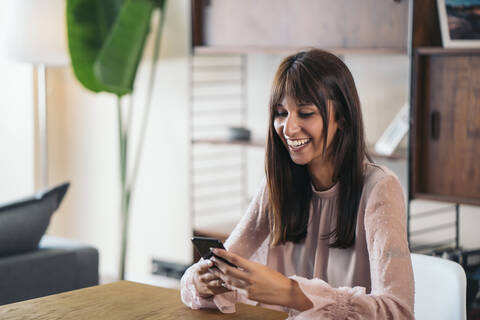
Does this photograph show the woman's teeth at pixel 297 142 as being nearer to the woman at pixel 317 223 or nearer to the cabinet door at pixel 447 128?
the woman at pixel 317 223

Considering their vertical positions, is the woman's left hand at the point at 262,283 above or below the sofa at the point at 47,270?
above

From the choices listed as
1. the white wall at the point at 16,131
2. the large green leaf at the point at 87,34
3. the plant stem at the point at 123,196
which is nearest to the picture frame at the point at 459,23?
the large green leaf at the point at 87,34

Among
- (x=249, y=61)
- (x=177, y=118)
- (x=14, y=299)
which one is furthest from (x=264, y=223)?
(x=177, y=118)

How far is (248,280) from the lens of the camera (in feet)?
4.66

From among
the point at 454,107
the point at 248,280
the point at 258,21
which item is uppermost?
the point at 258,21

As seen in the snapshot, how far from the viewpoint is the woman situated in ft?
4.77

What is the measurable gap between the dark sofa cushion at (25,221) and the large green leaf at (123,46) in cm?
102

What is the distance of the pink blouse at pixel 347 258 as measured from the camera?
1459 millimetres

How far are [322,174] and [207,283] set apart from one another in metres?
0.42

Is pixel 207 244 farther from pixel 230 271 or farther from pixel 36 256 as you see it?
pixel 36 256

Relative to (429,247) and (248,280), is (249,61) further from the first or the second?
(248,280)

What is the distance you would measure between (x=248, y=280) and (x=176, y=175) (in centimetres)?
257

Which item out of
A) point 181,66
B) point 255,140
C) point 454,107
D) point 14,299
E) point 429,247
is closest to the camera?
point 14,299

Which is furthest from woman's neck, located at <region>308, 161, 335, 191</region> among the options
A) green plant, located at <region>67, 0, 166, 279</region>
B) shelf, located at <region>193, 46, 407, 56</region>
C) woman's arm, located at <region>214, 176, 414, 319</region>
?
green plant, located at <region>67, 0, 166, 279</region>
